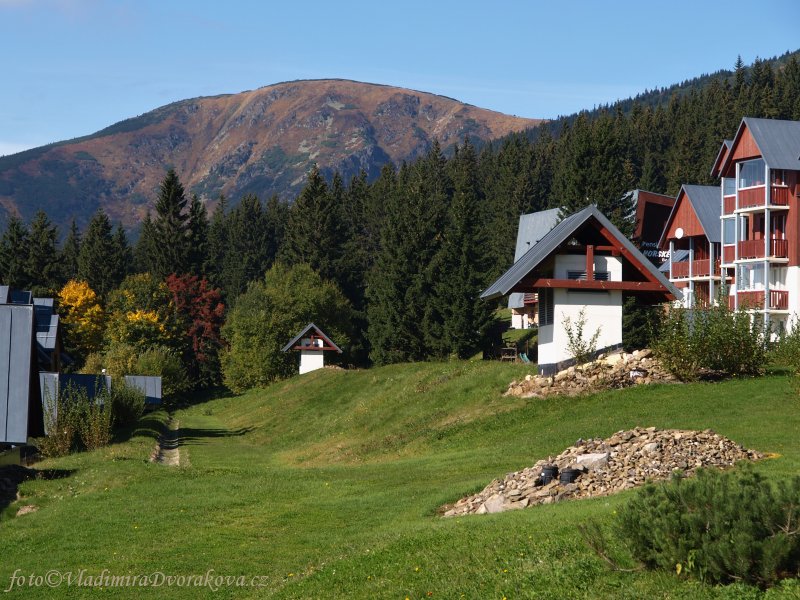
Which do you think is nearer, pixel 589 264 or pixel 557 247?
pixel 557 247

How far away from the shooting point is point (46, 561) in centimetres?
1677

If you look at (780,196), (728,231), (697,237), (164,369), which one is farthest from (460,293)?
(780,196)

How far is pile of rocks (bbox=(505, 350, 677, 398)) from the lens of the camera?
32625mm

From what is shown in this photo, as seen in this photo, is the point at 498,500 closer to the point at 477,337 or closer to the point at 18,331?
the point at 18,331

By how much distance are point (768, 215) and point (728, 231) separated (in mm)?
7798

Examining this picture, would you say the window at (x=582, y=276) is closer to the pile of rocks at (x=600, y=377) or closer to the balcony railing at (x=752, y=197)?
the pile of rocks at (x=600, y=377)

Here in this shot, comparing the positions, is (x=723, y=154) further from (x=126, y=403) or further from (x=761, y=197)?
(x=126, y=403)

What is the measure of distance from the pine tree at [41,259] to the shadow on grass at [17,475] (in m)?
→ 72.2

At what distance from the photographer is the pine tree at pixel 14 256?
325 feet

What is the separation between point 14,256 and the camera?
100938 millimetres

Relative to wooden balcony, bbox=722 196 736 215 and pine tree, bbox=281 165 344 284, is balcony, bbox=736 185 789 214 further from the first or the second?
pine tree, bbox=281 165 344 284

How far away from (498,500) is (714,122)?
11593 cm

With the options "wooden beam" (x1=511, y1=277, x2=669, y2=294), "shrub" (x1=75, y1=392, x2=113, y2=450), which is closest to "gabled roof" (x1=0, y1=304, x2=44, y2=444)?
"shrub" (x1=75, y1=392, x2=113, y2=450)

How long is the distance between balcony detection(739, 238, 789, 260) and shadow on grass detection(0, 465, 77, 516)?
132ft
